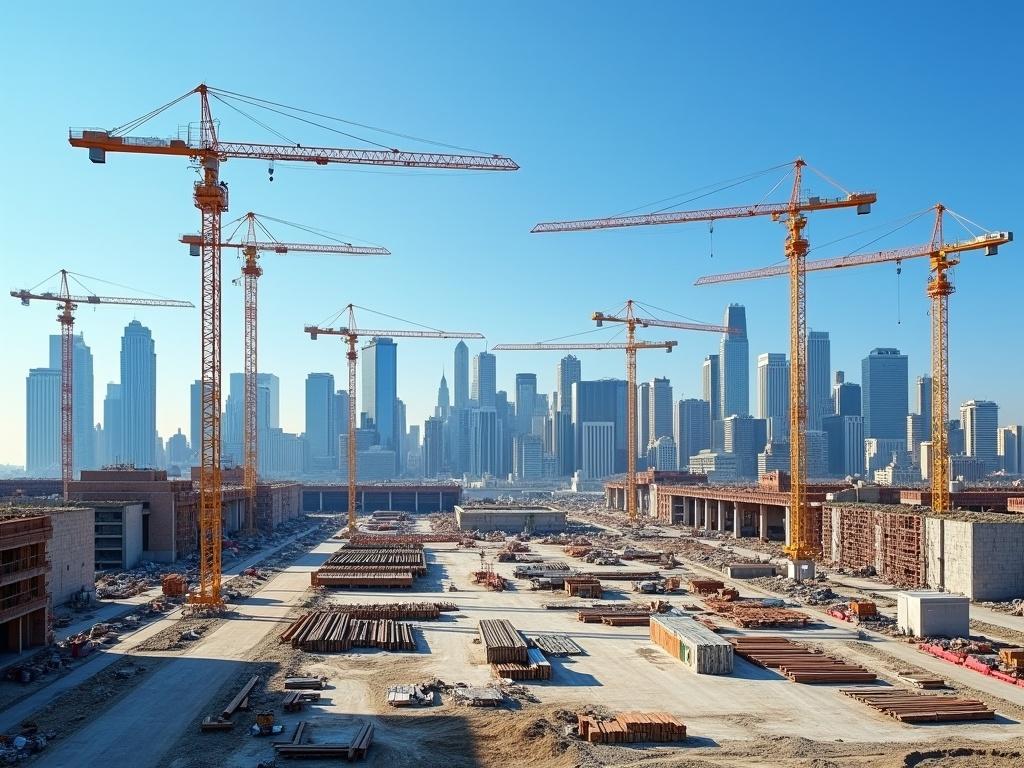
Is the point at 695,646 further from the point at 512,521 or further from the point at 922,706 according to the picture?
the point at 512,521

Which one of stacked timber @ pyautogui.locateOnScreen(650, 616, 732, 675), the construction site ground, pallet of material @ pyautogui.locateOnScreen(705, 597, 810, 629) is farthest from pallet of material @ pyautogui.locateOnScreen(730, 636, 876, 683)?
pallet of material @ pyautogui.locateOnScreen(705, 597, 810, 629)

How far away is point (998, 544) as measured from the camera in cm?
5194

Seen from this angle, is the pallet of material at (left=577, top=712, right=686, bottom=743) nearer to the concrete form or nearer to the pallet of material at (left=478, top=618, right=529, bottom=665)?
the pallet of material at (left=478, top=618, right=529, bottom=665)

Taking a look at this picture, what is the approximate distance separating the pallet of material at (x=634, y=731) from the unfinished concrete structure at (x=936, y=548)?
32056 millimetres

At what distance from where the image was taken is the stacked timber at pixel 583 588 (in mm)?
57688

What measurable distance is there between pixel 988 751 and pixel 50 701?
99.7 feet

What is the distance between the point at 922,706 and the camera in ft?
99.8

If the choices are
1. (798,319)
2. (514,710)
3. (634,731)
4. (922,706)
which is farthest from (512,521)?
(634,731)

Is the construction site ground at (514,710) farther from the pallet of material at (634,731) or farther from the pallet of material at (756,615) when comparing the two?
the pallet of material at (756,615)

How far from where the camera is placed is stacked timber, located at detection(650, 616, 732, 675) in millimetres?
35938

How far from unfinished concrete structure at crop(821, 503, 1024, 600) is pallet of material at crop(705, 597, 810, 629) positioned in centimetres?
1064

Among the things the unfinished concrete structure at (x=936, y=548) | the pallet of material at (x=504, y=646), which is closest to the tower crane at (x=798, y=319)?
the unfinished concrete structure at (x=936, y=548)

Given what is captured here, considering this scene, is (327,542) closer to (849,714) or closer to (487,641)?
(487,641)

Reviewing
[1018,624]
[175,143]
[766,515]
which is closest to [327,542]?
[766,515]
